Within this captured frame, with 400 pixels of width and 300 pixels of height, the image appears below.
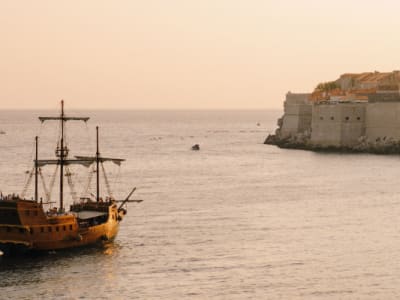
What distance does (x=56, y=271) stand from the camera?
2409 centimetres

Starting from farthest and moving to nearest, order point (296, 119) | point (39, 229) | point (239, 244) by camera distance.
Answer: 1. point (296, 119)
2. point (239, 244)
3. point (39, 229)

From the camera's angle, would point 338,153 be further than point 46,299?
Yes

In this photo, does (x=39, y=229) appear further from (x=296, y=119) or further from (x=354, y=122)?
(x=296, y=119)

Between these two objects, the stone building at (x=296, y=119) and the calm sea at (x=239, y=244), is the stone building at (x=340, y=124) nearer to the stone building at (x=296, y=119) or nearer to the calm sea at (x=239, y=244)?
the stone building at (x=296, y=119)

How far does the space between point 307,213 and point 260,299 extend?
44.4 ft

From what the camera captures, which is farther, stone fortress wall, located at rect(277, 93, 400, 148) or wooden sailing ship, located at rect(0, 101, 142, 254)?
stone fortress wall, located at rect(277, 93, 400, 148)

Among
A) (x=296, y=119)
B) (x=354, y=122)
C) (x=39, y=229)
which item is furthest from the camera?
(x=296, y=119)

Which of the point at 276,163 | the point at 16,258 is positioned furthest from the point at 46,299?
the point at 276,163

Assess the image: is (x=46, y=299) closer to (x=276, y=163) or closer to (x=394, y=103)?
(x=276, y=163)

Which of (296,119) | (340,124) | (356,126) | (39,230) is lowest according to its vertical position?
(39,230)

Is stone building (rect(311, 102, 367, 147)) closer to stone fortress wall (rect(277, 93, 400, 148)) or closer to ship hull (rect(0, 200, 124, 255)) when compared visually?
stone fortress wall (rect(277, 93, 400, 148))

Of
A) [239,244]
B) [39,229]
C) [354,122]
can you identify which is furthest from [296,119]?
[39,229]

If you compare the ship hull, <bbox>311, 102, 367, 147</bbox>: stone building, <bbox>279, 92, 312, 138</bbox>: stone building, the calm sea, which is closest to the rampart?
<bbox>311, 102, 367, 147</bbox>: stone building

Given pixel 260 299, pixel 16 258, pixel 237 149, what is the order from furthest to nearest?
pixel 237 149 < pixel 16 258 < pixel 260 299
